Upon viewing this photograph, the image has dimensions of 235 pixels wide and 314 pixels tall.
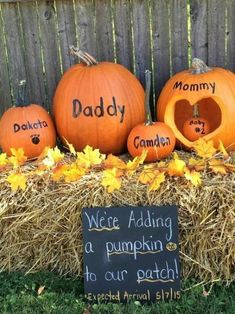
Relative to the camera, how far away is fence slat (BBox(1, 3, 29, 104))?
3.94 meters

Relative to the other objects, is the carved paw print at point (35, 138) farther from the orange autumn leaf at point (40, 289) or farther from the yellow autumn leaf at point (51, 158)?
the orange autumn leaf at point (40, 289)

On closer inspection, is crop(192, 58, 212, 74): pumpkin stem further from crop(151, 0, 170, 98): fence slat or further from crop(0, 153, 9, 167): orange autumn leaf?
crop(0, 153, 9, 167): orange autumn leaf

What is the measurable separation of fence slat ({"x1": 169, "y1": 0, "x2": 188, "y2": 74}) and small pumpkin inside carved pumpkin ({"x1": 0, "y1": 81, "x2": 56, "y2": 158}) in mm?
1117

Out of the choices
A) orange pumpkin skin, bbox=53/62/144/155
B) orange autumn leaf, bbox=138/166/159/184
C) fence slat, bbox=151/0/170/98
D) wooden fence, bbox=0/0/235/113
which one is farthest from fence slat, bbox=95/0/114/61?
orange autumn leaf, bbox=138/166/159/184

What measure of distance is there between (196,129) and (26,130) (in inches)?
44.5

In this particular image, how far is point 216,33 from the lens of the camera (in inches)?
150

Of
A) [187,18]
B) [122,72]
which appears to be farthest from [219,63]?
[122,72]

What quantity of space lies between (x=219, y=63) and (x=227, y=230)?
1.52 m

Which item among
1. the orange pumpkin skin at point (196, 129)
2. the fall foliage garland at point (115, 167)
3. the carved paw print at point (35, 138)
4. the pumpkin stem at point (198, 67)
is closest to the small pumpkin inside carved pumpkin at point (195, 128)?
the orange pumpkin skin at point (196, 129)

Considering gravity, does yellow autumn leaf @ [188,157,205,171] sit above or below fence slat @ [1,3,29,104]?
below

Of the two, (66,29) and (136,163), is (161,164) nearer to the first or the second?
(136,163)

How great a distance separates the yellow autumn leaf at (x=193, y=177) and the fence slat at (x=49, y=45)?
163cm

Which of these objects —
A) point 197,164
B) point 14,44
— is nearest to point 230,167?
point 197,164

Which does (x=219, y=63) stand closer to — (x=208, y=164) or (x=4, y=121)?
(x=208, y=164)
